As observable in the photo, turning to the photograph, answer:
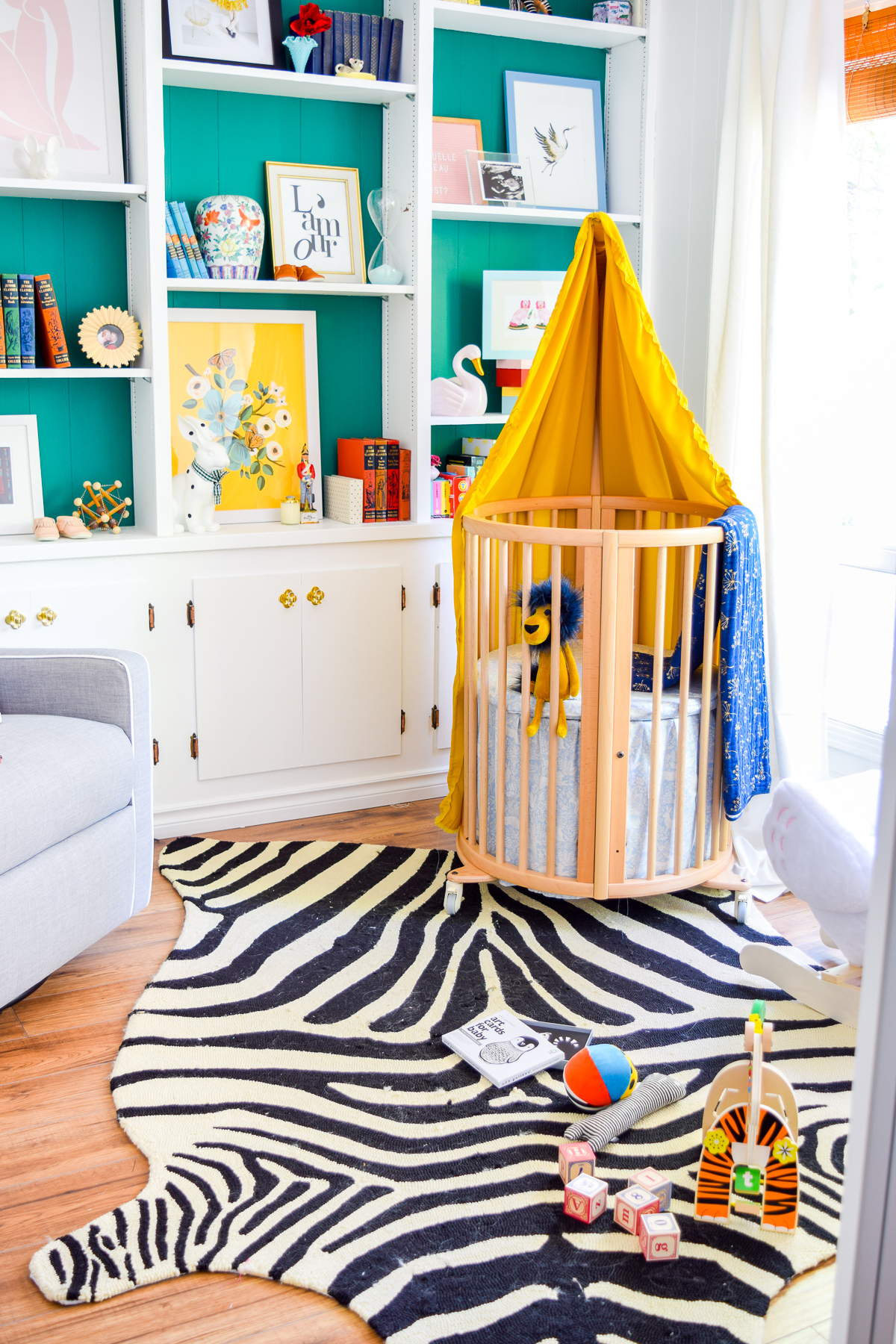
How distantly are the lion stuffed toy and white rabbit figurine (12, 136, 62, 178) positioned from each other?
58.5 inches

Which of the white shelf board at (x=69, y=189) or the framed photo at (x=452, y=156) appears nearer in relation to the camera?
the white shelf board at (x=69, y=189)

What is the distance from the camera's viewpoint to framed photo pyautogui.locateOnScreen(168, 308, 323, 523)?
305 centimetres

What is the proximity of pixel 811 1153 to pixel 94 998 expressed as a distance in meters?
1.34

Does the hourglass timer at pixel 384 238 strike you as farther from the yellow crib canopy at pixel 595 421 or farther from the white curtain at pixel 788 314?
the white curtain at pixel 788 314

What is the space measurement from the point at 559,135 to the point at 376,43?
0.63m

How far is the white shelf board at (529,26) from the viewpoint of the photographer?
9.98 feet

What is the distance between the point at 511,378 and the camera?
3.34 metres

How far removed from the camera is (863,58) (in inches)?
105

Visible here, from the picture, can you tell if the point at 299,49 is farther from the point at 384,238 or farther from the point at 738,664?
the point at 738,664

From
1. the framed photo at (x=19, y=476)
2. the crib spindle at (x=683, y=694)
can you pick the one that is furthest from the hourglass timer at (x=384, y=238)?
the crib spindle at (x=683, y=694)

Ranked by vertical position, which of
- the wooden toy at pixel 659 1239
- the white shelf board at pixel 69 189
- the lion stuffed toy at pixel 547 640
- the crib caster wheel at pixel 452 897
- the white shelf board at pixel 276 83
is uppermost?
the white shelf board at pixel 276 83

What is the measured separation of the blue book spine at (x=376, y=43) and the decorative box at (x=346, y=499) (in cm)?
104

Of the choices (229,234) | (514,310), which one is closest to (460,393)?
(514,310)

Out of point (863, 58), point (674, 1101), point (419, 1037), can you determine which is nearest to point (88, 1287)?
point (419, 1037)
